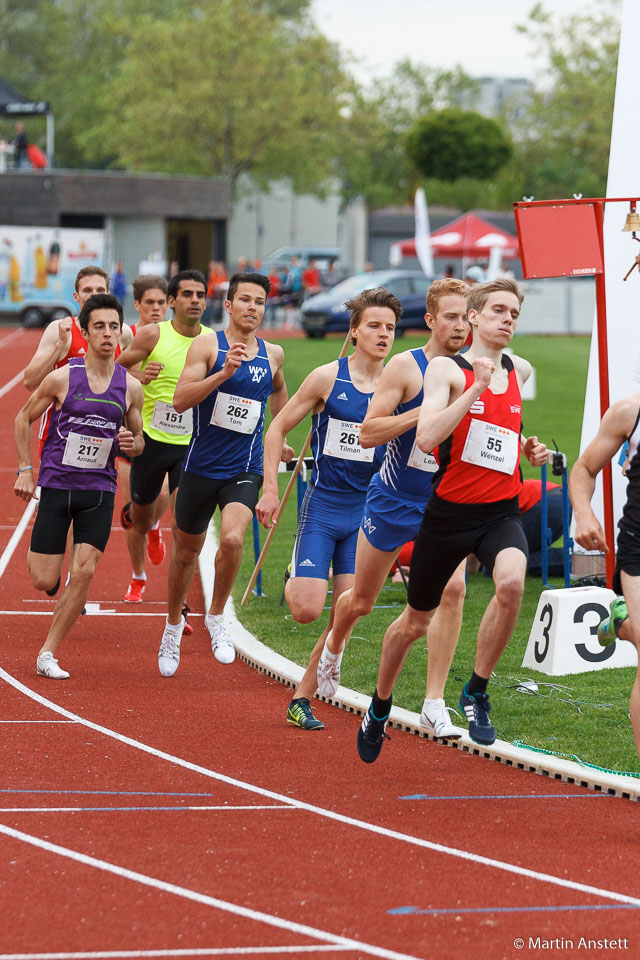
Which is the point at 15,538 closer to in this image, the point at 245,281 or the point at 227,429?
the point at 227,429

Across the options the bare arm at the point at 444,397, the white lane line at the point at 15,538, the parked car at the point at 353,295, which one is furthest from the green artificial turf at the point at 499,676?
the parked car at the point at 353,295

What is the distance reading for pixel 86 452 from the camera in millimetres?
8602

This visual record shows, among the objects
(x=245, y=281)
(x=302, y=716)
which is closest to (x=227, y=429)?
(x=245, y=281)

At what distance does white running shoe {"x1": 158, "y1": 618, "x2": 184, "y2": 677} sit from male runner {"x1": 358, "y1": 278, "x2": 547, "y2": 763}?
253cm

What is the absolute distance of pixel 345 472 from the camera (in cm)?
760

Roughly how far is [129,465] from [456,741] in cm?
456

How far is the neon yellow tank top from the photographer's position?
10133 millimetres

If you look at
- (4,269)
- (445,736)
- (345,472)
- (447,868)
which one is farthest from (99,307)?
(4,269)

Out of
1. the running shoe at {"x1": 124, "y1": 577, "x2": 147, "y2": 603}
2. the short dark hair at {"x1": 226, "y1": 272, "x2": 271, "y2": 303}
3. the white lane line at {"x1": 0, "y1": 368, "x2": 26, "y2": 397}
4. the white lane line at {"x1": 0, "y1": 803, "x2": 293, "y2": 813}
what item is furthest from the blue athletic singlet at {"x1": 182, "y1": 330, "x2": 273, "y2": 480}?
the white lane line at {"x1": 0, "y1": 368, "x2": 26, "y2": 397}

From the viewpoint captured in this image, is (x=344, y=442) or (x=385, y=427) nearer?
(x=385, y=427)

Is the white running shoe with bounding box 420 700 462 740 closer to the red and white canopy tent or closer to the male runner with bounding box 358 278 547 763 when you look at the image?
the male runner with bounding box 358 278 547 763

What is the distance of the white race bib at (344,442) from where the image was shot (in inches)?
293

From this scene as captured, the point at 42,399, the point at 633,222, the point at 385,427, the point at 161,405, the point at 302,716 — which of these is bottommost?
the point at 302,716

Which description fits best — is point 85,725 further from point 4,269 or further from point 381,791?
point 4,269
